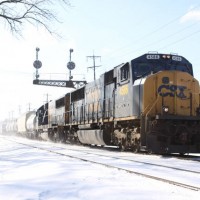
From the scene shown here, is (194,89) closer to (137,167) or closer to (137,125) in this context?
(137,125)

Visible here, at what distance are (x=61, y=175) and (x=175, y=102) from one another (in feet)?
24.3

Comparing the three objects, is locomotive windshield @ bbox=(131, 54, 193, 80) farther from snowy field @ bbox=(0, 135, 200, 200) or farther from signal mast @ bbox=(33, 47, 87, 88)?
signal mast @ bbox=(33, 47, 87, 88)

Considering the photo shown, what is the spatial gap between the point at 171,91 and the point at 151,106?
1007 millimetres

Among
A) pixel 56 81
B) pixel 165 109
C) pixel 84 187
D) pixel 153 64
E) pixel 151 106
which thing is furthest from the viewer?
pixel 56 81

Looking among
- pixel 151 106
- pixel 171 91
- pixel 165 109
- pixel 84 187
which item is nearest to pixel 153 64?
pixel 171 91

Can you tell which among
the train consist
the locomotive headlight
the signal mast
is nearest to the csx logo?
the train consist

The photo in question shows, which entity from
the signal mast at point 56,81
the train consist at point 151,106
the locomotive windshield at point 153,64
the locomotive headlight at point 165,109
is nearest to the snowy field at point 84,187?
the train consist at point 151,106

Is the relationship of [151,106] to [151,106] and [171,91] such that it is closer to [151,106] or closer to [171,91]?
[151,106]

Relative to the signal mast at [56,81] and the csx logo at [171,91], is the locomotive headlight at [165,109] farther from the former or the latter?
the signal mast at [56,81]

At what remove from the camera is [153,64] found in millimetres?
16406

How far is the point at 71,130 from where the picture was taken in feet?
89.6

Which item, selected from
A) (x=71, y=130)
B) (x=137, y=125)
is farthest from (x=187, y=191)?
(x=71, y=130)

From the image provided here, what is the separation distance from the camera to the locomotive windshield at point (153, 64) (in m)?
16.2

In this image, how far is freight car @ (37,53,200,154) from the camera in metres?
14.8
